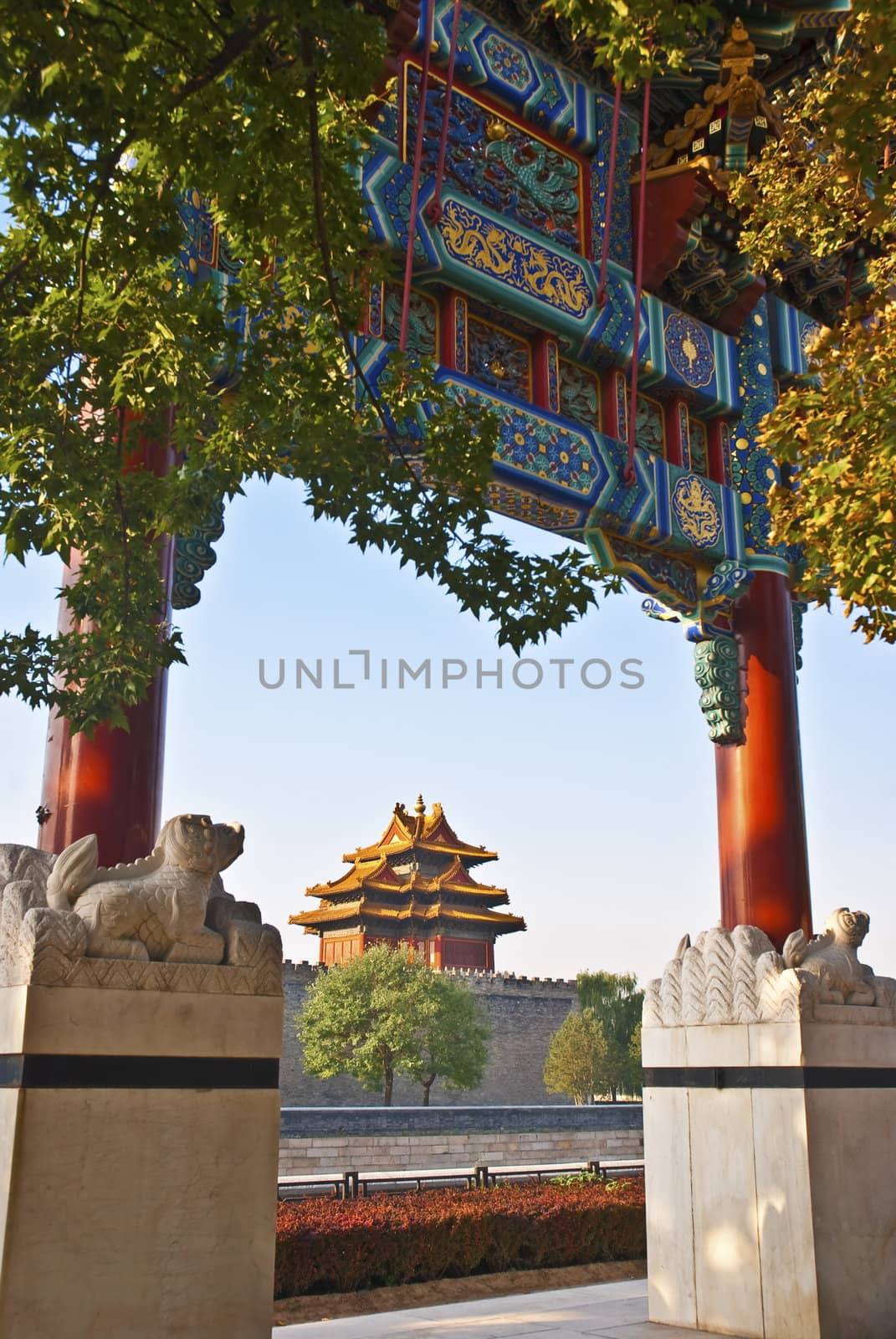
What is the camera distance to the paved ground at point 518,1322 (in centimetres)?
540

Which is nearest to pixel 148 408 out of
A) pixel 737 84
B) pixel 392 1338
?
pixel 392 1338

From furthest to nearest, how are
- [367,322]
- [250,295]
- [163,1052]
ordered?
[367,322], [250,295], [163,1052]

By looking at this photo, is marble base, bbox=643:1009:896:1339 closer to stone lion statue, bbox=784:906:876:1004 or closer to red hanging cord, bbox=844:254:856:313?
stone lion statue, bbox=784:906:876:1004

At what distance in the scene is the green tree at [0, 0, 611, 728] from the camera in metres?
3.54

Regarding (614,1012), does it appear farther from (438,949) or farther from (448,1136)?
(448,1136)

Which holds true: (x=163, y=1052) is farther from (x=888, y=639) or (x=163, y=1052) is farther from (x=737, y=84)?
(x=737, y=84)

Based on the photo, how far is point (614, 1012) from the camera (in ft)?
129

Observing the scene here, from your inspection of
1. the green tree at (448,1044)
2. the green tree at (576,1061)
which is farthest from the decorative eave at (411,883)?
the green tree at (448,1044)

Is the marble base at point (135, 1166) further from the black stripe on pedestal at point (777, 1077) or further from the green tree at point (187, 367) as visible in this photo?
the black stripe on pedestal at point (777, 1077)

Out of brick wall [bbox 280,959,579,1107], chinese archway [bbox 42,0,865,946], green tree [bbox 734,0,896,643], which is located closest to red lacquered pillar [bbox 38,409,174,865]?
chinese archway [bbox 42,0,865,946]

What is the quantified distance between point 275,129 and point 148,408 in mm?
1207

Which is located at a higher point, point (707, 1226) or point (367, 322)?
point (367, 322)

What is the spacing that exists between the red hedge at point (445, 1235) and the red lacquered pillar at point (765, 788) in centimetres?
275

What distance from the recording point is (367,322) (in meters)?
6.58
